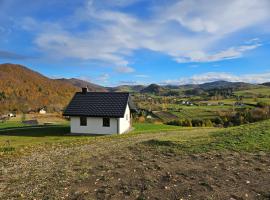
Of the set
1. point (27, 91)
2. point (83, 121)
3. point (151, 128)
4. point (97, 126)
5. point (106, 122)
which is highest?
point (27, 91)

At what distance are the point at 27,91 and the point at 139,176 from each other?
10669 centimetres

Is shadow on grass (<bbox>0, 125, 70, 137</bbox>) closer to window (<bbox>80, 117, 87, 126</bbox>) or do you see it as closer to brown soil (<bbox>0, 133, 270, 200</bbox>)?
window (<bbox>80, 117, 87, 126</bbox>)

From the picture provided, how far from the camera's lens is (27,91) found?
10856cm

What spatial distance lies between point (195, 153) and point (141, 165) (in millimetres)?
3298

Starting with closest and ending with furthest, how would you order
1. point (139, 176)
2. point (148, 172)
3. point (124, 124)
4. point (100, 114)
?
point (139, 176), point (148, 172), point (100, 114), point (124, 124)

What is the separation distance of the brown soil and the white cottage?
1463 centimetres

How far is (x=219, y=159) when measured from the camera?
1258cm

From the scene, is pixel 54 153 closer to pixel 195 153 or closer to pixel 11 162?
pixel 11 162

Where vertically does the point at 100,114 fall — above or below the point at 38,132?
above

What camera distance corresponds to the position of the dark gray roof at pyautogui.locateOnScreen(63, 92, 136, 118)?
98.8 ft

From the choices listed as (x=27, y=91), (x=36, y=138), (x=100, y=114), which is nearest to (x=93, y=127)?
(x=100, y=114)

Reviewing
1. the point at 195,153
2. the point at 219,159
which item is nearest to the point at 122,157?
the point at 195,153

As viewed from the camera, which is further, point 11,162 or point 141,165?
point 11,162

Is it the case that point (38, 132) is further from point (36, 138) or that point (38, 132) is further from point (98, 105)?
point (98, 105)
